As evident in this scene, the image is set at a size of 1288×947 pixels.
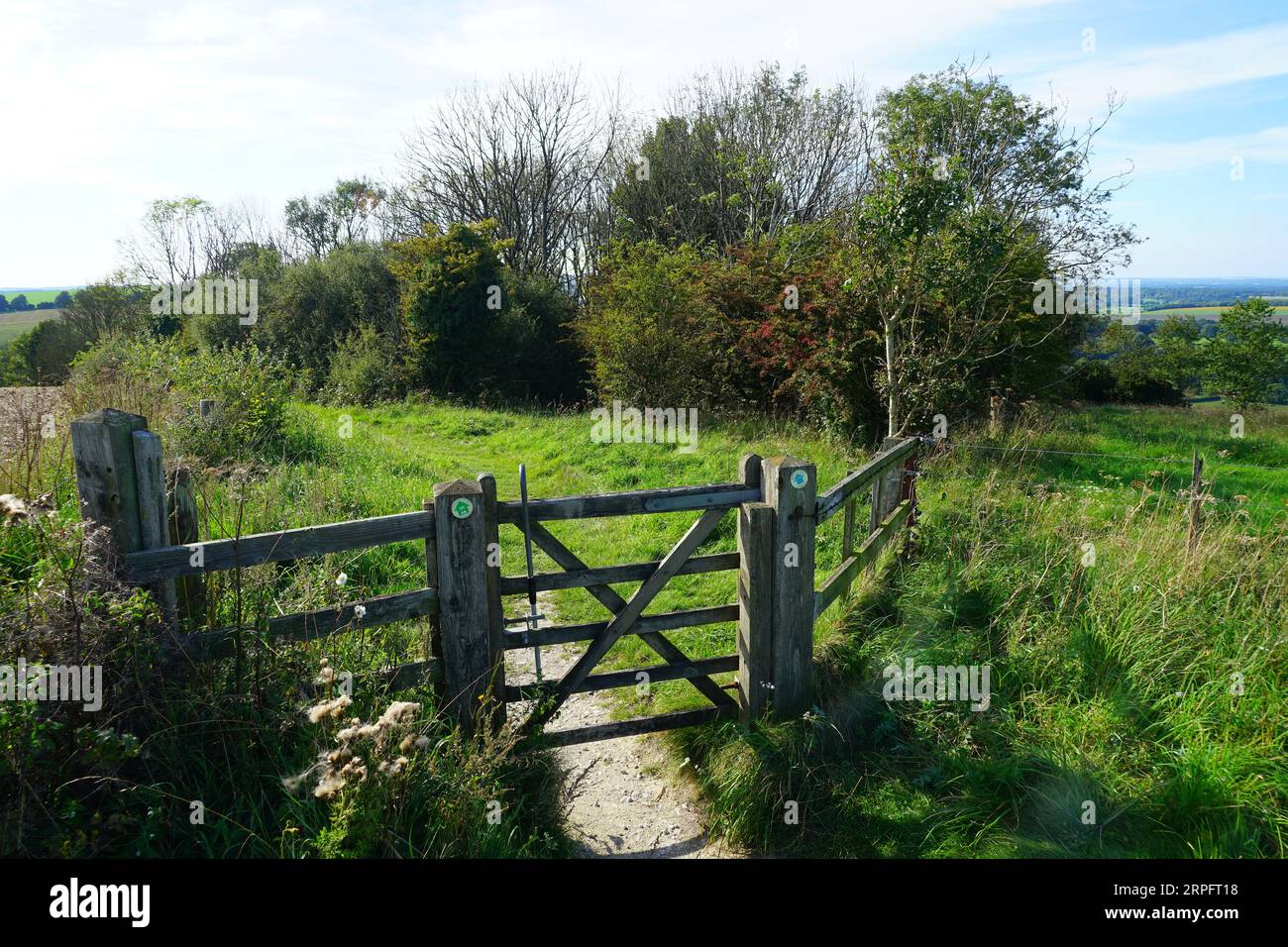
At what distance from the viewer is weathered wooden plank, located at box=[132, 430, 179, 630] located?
11.5 feet

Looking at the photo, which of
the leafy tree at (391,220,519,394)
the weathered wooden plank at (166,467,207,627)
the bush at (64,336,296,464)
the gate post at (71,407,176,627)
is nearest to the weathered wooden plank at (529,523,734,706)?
the weathered wooden plank at (166,467,207,627)

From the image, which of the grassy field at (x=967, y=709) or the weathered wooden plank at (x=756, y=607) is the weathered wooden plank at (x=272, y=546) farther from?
the weathered wooden plank at (x=756, y=607)

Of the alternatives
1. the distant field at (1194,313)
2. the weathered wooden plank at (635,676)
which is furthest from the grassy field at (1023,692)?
the distant field at (1194,313)

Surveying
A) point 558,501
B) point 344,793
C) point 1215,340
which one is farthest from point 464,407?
point 1215,340

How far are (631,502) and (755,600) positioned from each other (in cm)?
95

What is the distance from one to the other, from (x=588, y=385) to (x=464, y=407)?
345 cm

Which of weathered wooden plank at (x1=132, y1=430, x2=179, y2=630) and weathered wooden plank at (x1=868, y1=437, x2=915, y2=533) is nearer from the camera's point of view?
weathered wooden plank at (x1=132, y1=430, x2=179, y2=630)

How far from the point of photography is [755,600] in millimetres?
4715

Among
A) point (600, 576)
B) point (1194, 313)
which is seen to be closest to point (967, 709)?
point (600, 576)

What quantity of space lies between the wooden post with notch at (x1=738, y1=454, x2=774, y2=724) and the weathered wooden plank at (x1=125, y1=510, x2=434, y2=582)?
182cm

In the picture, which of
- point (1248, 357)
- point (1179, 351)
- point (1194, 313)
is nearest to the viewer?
point (1248, 357)

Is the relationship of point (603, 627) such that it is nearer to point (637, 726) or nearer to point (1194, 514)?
point (637, 726)

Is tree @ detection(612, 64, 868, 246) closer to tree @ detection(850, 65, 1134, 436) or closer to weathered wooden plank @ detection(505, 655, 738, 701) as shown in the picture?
tree @ detection(850, 65, 1134, 436)
